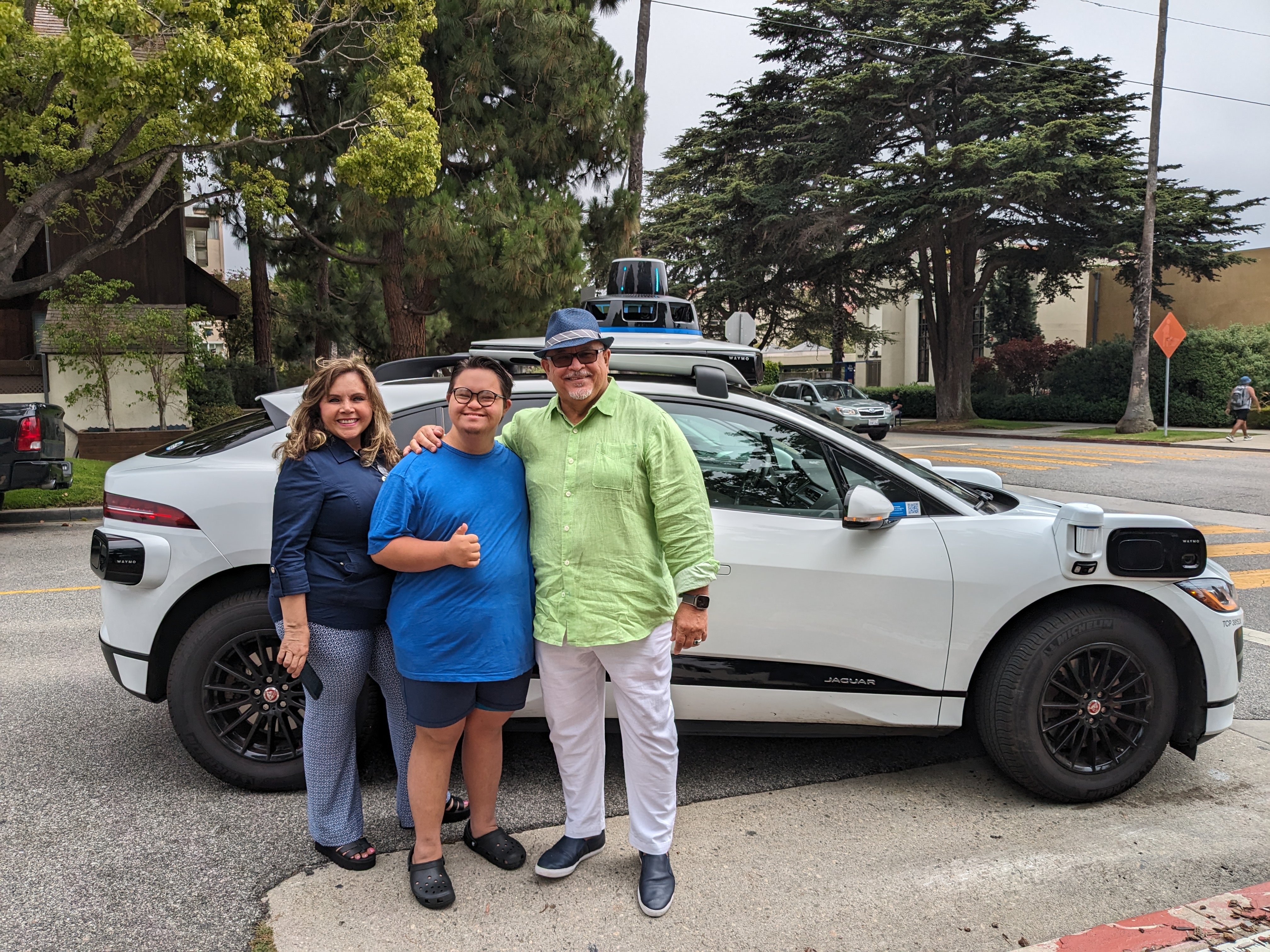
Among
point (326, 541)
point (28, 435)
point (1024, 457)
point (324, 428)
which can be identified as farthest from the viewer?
point (1024, 457)

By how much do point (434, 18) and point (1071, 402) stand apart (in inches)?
1007

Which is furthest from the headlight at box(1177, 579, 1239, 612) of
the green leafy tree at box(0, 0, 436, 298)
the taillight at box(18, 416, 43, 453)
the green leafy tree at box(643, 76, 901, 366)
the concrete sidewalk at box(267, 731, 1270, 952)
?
the green leafy tree at box(643, 76, 901, 366)

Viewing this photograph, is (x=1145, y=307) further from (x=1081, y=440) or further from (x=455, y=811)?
(x=455, y=811)

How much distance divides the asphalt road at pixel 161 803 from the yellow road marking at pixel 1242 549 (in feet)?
13.4

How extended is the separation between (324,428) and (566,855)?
1584mm

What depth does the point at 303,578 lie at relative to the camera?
9.38 ft

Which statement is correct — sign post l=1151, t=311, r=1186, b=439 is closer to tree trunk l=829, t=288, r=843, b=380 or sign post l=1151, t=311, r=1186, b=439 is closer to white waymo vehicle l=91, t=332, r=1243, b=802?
tree trunk l=829, t=288, r=843, b=380

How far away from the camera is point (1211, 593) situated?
11.8 feet

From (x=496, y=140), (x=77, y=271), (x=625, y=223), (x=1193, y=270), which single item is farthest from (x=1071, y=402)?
(x=77, y=271)

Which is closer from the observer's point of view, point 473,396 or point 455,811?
point 473,396

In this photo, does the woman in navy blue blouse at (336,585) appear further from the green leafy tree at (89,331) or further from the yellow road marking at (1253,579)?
the green leafy tree at (89,331)

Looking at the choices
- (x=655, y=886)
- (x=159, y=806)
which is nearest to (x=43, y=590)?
(x=159, y=806)

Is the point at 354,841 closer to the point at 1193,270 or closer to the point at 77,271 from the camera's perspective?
the point at 77,271

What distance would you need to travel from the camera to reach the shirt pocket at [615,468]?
9.17 feet
